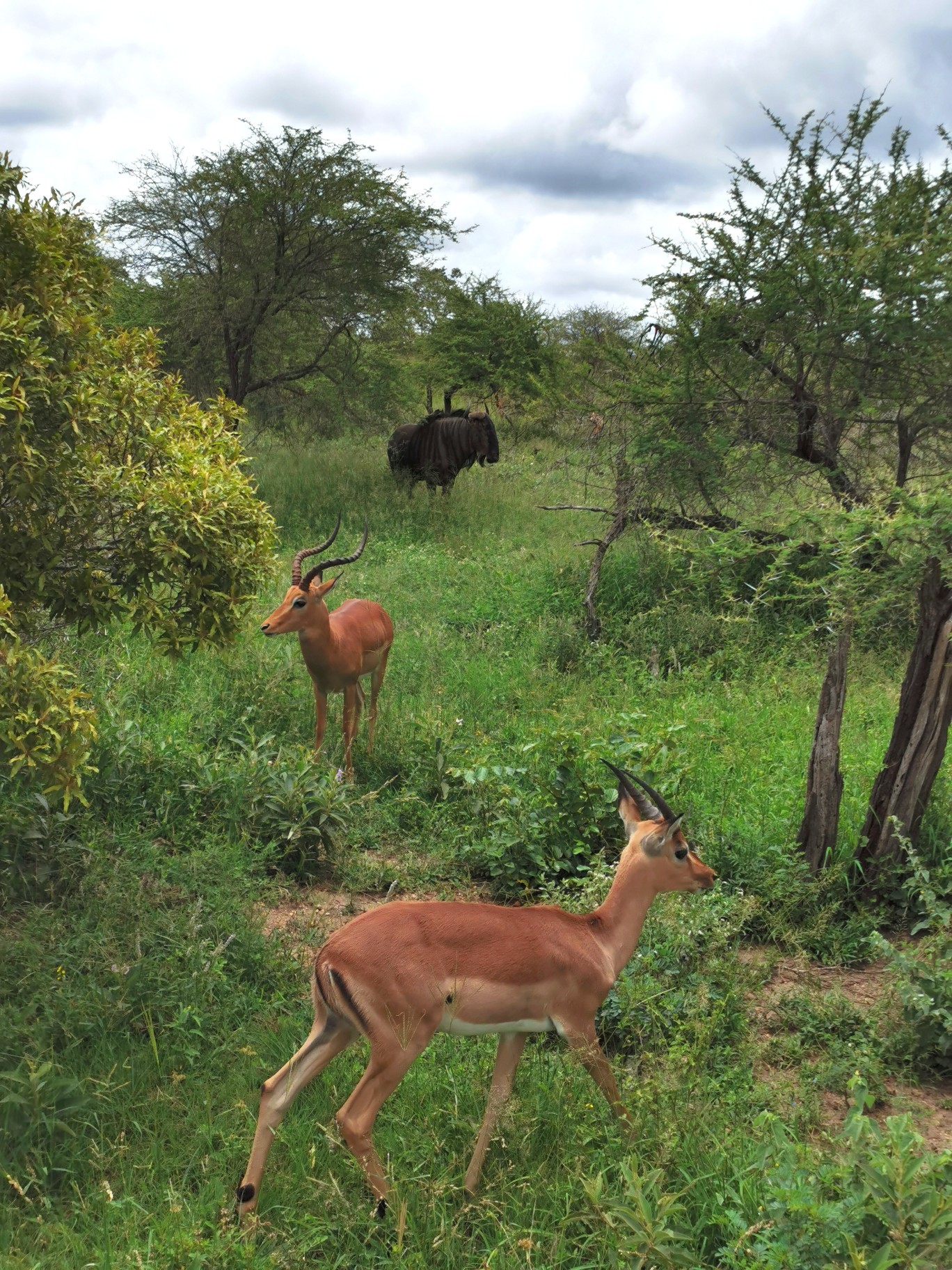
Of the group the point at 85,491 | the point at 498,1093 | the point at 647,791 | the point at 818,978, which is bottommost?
the point at 818,978

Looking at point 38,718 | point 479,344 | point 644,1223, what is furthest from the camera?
point 479,344

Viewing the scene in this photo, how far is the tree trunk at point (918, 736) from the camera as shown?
5547 millimetres

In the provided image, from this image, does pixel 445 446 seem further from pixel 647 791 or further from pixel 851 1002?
pixel 647 791

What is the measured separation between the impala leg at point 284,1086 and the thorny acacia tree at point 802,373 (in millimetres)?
3665

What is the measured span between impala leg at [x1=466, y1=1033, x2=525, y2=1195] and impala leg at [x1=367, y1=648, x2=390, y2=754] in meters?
3.81

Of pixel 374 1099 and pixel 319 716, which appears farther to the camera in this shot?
pixel 319 716

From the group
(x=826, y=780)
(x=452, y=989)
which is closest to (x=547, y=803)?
(x=826, y=780)

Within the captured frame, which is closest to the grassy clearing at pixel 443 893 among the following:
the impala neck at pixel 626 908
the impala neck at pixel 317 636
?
the impala neck at pixel 626 908

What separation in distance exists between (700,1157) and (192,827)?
3.34 m

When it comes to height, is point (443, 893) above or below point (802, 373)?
below

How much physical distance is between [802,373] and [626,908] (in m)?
6.23

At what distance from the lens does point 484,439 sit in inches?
651

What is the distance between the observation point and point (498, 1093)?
10.6 feet

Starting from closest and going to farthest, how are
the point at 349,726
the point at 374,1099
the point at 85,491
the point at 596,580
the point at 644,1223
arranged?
the point at 644,1223
the point at 374,1099
the point at 85,491
the point at 349,726
the point at 596,580
